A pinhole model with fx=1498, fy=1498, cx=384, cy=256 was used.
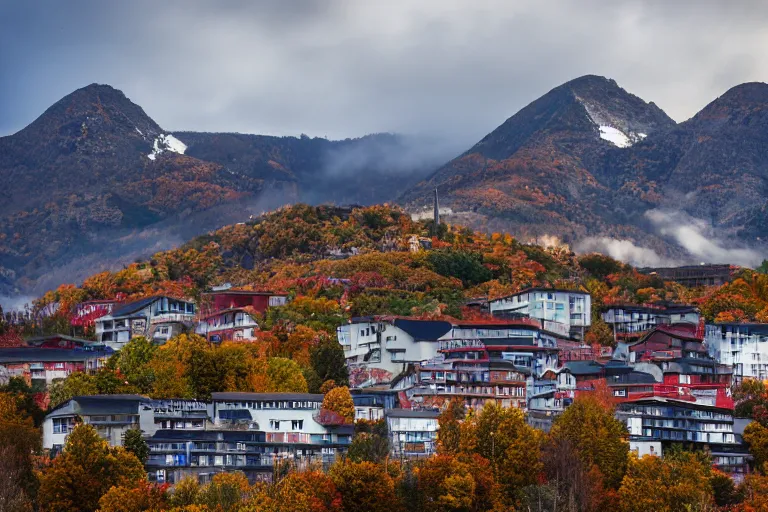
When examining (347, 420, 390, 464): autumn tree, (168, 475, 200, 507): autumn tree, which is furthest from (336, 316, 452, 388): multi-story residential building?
(168, 475, 200, 507): autumn tree

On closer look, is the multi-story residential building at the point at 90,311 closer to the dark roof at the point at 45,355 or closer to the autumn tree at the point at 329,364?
the dark roof at the point at 45,355

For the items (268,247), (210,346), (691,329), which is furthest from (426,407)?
→ (268,247)

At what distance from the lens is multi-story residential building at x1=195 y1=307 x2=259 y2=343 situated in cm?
10931

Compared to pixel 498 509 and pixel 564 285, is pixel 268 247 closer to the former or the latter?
pixel 564 285

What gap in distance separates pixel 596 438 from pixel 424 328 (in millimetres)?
21953

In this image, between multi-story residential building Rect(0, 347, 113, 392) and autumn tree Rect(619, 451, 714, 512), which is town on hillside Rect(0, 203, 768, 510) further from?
autumn tree Rect(619, 451, 714, 512)

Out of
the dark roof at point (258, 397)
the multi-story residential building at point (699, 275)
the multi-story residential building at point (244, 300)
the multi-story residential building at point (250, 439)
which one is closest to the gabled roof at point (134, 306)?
the multi-story residential building at point (244, 300)

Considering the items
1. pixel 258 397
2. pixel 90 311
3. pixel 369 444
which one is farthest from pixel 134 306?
pixel 369 444

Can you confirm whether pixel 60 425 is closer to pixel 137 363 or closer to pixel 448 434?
pixel 137 363

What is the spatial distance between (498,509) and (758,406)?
83.3 ft

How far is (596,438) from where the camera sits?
8425 cm

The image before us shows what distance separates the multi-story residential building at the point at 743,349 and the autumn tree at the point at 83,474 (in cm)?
4701

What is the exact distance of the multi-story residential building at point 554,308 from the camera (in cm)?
11438

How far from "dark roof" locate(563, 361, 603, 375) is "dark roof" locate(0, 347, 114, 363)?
104 feet
